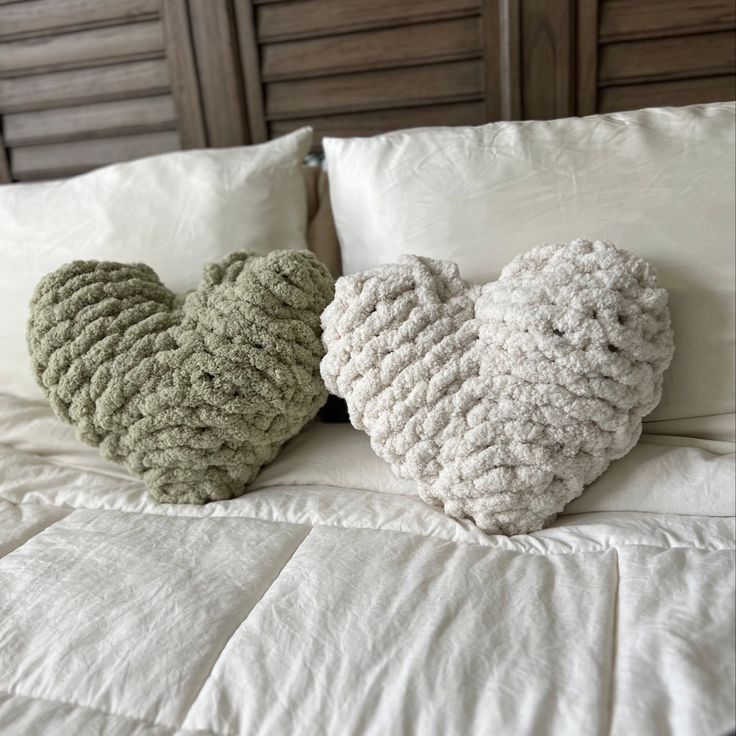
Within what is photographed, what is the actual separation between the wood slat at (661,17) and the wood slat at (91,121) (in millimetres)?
813

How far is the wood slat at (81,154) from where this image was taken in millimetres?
1358

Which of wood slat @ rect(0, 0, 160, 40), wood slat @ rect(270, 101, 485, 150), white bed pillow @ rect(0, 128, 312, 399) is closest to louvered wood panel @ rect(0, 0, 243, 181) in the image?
wood slat @ rect(0, 0, 160, 40)

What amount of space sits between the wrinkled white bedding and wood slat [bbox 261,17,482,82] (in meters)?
0.73

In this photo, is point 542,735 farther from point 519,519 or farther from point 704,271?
point 704,271

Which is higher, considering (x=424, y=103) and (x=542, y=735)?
(x=424, y=103)

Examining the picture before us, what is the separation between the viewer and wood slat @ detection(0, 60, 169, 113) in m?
1.31

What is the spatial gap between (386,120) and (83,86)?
0.61 metres

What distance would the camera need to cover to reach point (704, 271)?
0.82 meters

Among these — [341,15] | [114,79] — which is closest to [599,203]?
[341,15]

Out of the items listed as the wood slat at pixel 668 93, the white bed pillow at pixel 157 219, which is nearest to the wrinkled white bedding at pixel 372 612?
the white bed pillow at pixel 157 219

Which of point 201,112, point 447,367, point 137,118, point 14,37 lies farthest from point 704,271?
point 14,37

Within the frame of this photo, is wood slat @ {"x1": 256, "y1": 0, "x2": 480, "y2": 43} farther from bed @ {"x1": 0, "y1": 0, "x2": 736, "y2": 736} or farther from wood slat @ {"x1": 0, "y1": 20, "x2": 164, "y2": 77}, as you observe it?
wood slat @ {"x1": 0, "y1": 20, "x2": 164, "y2": 77}

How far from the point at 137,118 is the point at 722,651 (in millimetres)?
1311

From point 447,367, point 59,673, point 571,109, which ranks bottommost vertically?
point 59,673
